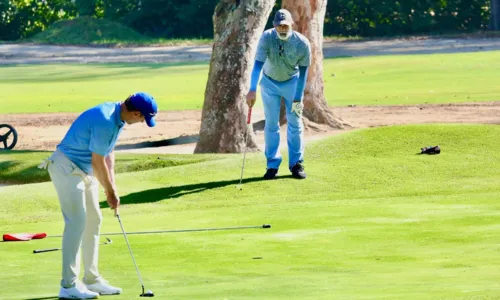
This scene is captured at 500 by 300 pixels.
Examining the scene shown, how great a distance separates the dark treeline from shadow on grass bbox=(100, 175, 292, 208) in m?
36.5

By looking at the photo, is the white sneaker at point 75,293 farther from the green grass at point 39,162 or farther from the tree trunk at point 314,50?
the tree trunk at point 314,50

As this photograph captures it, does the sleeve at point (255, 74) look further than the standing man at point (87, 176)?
Yes

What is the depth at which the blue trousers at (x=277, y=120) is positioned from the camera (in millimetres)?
15172

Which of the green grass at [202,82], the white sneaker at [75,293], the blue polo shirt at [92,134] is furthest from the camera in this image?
the green grass at [202,82]

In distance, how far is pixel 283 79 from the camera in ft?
49.6

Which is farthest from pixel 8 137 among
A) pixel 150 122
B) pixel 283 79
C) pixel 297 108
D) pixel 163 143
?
pixel 150 122

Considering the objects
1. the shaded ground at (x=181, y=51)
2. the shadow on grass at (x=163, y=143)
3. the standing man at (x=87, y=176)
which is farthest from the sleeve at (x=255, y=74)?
the shaded ground at (x=181, y=51)

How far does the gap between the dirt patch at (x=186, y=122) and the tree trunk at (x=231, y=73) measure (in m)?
1.17

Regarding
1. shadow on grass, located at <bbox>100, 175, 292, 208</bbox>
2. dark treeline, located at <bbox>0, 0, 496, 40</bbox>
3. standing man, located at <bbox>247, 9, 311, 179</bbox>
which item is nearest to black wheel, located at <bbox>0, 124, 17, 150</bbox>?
shadow on grass, located at <bbox>100, 175, 292, 208</bbox>

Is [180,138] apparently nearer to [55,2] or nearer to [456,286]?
[456,286]

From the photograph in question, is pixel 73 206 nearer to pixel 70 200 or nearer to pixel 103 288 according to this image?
pixel 70 200

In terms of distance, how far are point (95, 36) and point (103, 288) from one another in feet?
146

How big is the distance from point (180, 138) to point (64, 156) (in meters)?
15.4

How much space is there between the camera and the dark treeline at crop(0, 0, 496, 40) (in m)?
→ 52.5
